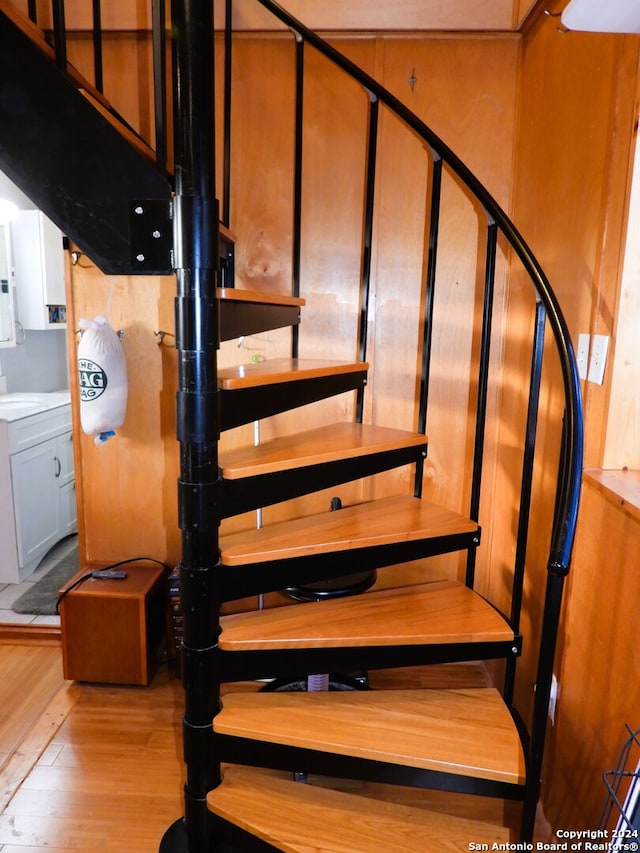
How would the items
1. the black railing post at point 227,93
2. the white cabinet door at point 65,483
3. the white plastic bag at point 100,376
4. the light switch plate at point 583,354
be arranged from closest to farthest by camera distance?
the light switch plate at point 583,354
the black railing post at point 227,93
the white plastic bag at point 100,376
the white cabinet door at point 65,483

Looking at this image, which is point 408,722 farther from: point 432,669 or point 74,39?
point 74,39

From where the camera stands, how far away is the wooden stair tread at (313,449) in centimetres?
148

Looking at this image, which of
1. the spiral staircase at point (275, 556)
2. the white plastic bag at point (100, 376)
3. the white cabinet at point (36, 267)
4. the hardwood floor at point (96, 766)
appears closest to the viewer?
the spiral staircase at point (275, 556)

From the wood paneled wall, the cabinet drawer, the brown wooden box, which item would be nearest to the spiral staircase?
the wood paneled wall

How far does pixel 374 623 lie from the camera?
59.9 inches

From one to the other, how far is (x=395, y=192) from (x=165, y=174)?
125 cm

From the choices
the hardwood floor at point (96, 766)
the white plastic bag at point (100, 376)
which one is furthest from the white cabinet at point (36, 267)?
the hardwood floor at point (96, 766)

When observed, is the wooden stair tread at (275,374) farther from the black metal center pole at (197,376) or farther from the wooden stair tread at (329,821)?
the wooden stair tread at (329,821)

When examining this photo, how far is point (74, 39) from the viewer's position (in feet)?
7.64

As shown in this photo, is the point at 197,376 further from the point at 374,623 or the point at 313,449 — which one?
the point at 374,623

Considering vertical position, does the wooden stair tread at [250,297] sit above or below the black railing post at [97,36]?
below

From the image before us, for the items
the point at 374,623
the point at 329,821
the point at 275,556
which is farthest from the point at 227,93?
the point at 329,821

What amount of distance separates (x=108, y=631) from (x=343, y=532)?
4.27 feet

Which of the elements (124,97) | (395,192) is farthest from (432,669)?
(124,97)
